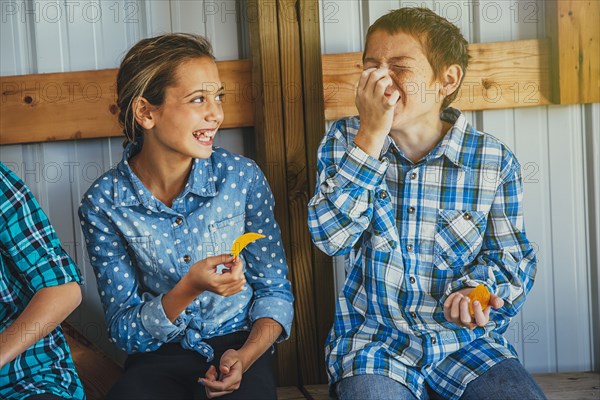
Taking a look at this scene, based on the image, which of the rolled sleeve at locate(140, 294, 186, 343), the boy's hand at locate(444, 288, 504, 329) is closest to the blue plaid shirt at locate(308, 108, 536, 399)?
the boy's hand at locate(444, 288, 504, 329)

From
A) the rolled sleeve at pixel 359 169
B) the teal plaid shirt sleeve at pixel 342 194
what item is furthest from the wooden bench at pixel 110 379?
the rolled sleeve at pixel 359 169

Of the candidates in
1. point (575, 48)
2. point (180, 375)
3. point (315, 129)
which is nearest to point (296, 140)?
point (315, 129)

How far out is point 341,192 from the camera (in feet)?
6.28

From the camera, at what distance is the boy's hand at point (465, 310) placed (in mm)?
1751

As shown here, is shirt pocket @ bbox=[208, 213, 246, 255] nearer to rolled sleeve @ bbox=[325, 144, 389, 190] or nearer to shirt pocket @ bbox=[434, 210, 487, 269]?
rolled sleeve @ bbox=[325, 144, 389, 190]

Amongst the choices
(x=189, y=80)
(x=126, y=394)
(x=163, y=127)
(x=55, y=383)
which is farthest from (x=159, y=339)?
(x=189, y=80)

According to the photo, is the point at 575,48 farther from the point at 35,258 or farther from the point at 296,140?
the point at 35,258

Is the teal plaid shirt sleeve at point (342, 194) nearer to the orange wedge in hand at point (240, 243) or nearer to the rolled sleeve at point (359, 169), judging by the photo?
the rolled sleeve at point (359, 169)

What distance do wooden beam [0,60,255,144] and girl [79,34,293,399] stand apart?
262 mm

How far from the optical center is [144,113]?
6.73ft

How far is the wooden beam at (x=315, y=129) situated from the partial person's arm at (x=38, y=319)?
2.62 ft

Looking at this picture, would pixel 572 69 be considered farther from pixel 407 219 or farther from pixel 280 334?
pixel 280 334

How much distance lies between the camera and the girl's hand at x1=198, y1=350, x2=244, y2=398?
180cm

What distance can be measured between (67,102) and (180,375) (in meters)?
0.92
